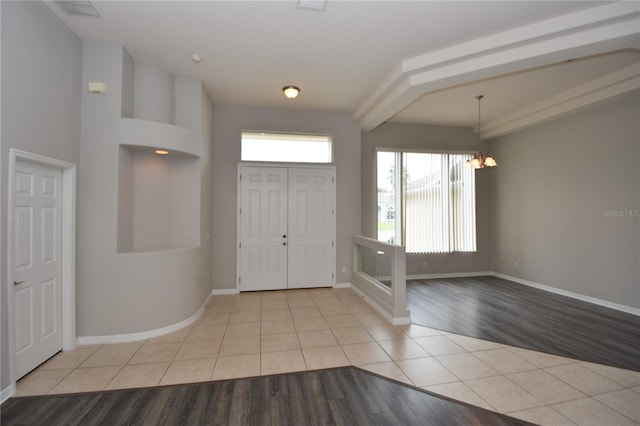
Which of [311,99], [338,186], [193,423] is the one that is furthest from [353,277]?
[193,423]

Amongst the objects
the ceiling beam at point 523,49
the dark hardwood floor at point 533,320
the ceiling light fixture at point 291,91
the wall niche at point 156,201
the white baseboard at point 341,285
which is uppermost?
the ceiling light fixture at point 291,91

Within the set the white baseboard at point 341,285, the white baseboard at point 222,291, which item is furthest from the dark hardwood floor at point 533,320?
the white baseboard at point 222,291

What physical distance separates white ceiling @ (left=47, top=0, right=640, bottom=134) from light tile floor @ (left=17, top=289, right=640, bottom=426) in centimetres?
320

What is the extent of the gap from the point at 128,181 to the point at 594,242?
7128 millimetres

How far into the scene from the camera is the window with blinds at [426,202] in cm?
604

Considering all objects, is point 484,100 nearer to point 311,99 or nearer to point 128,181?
point 311,99

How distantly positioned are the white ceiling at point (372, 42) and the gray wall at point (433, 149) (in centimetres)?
152

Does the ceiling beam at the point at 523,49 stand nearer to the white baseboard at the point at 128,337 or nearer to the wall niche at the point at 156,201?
the wall niche at the point at 156,201

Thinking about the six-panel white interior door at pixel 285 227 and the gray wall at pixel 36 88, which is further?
the six-panel white interior door at pixel 285 227

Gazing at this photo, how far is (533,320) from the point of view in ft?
12.5

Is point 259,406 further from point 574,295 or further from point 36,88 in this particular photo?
point 574,295

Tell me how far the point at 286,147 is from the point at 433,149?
3.32 meters

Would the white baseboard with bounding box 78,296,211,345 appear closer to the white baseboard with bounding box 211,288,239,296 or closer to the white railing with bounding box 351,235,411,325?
the white baseboard with bounding box 211,288,239,296

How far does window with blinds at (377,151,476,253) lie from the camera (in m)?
6.04
